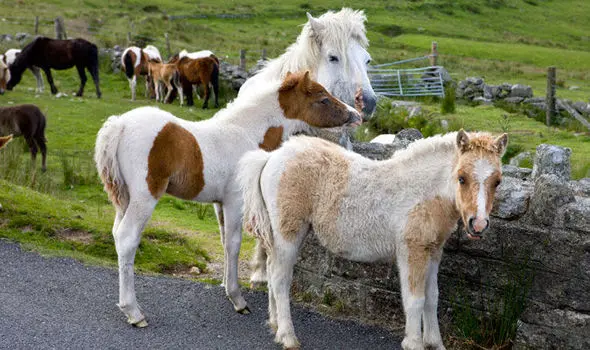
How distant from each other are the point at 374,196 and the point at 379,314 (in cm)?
153

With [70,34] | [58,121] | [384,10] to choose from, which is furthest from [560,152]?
[384,10]

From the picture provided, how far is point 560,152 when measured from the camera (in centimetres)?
738

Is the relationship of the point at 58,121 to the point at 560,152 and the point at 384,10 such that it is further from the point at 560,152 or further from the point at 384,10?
the point at 384,10

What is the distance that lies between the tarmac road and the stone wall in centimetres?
56

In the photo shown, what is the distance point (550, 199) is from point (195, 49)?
35.1 meters

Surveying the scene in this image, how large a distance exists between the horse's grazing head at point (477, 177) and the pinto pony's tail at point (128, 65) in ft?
80.0

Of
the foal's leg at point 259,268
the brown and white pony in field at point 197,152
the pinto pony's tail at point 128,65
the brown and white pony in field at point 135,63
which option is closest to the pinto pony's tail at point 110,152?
the brown and white pony in field at point 197,152

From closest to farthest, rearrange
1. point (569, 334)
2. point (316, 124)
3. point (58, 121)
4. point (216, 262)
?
point (569, 334) < point (316, 124) < point (216, 262) < point (58, 121)

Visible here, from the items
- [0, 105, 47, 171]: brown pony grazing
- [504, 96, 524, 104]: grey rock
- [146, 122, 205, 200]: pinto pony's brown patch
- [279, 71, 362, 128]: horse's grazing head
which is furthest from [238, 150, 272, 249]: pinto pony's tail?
[504, 96, 524, 104]: grey rock

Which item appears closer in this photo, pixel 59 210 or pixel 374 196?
pixel 374 196

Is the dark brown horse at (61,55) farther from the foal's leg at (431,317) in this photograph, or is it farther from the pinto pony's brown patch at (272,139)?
the foal's leg at (431,317)

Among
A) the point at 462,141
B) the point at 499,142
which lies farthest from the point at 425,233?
the point at 499,142

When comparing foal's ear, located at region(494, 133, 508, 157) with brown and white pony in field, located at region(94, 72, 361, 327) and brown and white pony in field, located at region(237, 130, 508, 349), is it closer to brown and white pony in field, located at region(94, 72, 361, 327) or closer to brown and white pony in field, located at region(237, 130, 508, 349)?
brown and white pony in field, located at region(237, 130, 508, 349)

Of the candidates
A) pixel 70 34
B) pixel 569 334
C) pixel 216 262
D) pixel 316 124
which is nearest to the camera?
pixel 569 334
